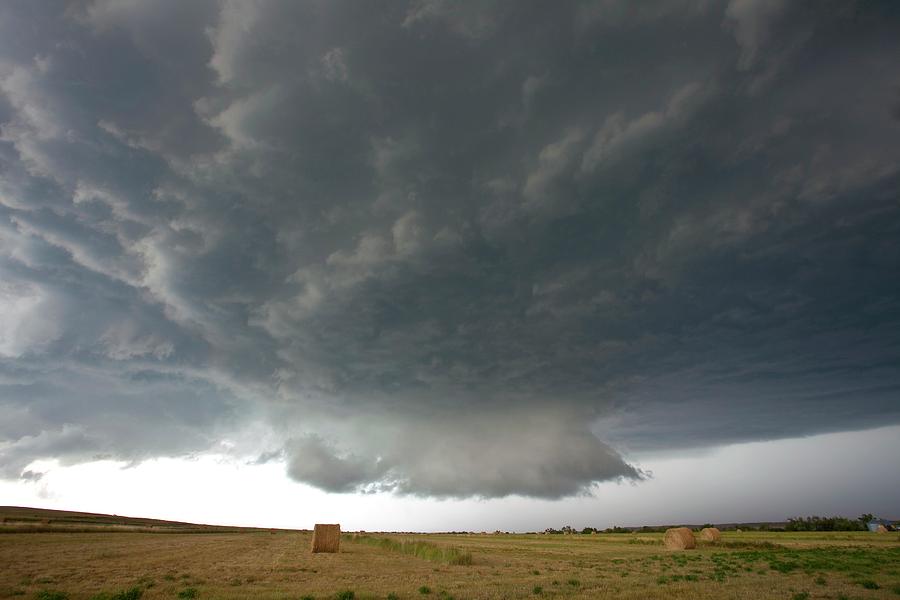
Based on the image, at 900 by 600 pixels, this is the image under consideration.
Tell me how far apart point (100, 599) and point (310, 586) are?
25.9ft

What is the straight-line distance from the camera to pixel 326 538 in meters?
48.4

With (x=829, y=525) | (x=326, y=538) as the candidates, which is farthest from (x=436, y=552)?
(x=829, y=525)

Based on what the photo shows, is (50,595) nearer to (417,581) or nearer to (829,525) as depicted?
(417,581)

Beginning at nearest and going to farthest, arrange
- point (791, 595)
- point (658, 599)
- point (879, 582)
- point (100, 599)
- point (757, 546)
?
point (100, 599) < point (658, 599) < point (791, 595) < point (879, 582) < point (757, 546)

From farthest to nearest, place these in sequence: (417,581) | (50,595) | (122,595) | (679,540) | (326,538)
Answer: (679,540) < (326,538) < (417,581) < (122,595) < (50,595)

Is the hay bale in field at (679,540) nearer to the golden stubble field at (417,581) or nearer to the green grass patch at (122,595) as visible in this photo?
the golden stubble field at (417,581)

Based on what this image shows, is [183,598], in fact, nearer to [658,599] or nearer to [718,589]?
[658,599]

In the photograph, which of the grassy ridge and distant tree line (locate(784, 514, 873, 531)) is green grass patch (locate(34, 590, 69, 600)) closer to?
the grassy ridge

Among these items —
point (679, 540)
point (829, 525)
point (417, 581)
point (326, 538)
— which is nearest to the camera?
point (417, 581)

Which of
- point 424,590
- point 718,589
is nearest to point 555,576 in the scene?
point 718,589

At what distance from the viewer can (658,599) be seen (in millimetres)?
18266

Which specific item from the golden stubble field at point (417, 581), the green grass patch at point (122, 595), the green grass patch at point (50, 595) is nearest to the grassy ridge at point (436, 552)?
the golden stubble field at point (417, 581)

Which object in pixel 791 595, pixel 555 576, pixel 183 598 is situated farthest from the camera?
pixel 555 576

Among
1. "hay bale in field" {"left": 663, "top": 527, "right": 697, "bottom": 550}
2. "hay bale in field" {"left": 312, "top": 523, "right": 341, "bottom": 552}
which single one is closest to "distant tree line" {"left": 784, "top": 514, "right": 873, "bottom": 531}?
"hay bale in field" {"left": 663, "top": 527, "right": 697, "bottom": 550}
